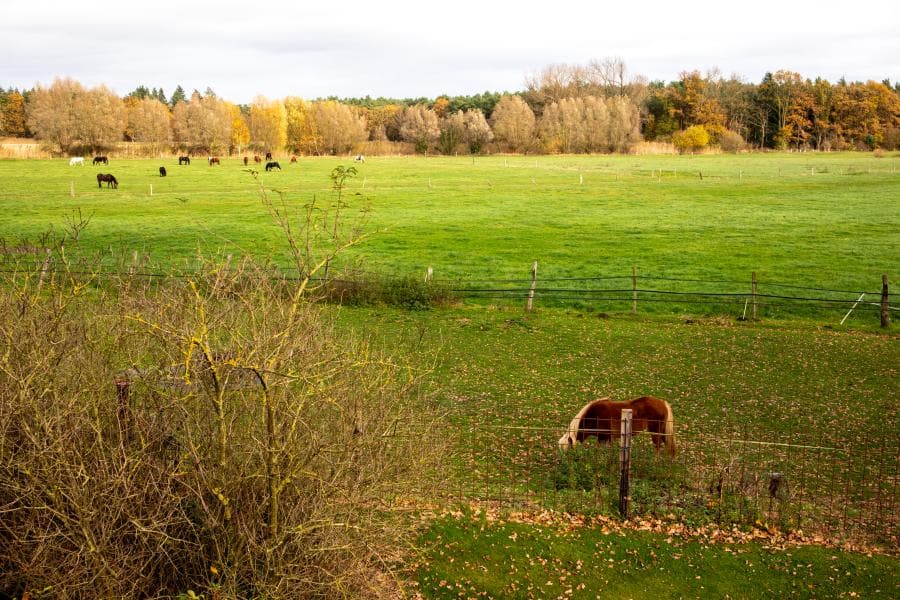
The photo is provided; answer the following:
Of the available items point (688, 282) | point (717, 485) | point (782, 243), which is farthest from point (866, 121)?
point (717, 485)

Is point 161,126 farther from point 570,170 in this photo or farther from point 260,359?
point 260,359

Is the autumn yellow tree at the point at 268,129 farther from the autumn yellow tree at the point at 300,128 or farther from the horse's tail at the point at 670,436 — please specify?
the horse's tail at the point at 670,436

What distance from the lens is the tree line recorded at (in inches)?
3969

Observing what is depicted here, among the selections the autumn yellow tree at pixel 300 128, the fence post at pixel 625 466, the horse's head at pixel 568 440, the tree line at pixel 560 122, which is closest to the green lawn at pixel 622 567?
the fence post at pixel 625 466

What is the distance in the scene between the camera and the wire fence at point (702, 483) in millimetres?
9508

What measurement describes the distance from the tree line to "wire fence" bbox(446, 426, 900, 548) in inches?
3759

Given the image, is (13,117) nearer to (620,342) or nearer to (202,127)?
(202,127)

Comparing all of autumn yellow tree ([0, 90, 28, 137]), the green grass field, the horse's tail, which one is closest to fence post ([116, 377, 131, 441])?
the horse's tail

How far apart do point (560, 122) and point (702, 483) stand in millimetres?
106250

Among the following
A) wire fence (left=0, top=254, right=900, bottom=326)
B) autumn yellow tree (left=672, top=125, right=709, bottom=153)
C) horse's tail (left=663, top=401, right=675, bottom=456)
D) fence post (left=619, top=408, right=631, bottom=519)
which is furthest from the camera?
autumn yellow tree (left=672, top=125, right=709, bottom=153)

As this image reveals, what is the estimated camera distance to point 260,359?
6.55 meters

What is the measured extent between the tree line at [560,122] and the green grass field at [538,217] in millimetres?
28798

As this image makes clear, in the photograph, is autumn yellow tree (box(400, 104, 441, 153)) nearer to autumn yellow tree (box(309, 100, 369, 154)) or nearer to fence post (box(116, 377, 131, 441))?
autumn yellow tree (box(309, 100, 369, 154))

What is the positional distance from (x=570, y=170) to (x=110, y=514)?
71594mm
